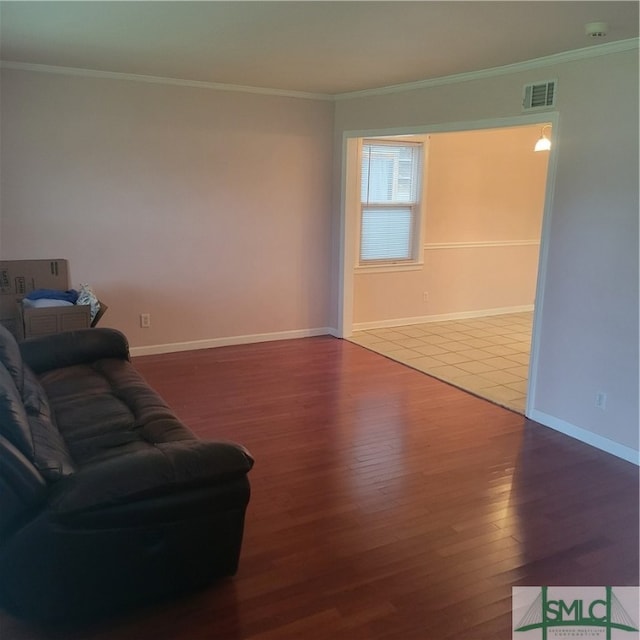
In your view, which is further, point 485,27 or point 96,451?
point 485,27

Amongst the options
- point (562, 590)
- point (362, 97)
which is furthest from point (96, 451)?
point (362, 97)

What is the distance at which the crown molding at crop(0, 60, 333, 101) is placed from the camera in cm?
435

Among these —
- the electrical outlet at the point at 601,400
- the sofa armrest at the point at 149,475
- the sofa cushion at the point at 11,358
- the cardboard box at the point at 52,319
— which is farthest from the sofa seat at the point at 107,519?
the electrical outlet at the point at 601,400

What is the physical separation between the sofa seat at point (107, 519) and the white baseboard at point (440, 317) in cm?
427

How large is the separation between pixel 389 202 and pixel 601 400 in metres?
3.42

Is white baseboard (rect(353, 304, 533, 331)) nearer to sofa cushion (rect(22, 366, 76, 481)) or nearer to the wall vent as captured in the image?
the wall vent

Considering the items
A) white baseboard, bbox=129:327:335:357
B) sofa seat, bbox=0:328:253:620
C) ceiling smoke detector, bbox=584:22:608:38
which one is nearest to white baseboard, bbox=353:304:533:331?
white baseboard, bbox=129:327:335:357

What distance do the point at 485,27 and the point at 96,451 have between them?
9.23 feet

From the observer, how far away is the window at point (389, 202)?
20.2 feet

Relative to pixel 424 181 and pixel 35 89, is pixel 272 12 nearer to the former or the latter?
pixel 35 89

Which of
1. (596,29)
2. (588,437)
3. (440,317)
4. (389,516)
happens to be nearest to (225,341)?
(440,317)

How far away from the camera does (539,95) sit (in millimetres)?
3783

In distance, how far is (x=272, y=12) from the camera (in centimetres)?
283

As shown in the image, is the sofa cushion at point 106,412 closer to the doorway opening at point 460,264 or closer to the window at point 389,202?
the doorway opening at point 460,264
